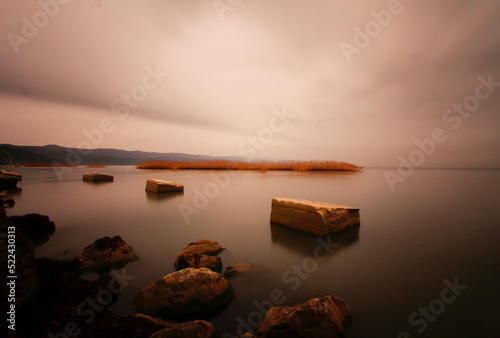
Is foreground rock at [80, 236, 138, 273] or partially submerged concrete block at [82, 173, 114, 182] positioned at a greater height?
foreground rock at [80, 236, 138, 273]

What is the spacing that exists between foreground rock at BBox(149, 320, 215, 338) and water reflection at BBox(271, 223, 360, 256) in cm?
209

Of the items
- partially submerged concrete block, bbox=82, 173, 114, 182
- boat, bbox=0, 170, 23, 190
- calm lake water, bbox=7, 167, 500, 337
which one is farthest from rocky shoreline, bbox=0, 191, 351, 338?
partially submerged concrete block, bbox=82, 173, 114, 182

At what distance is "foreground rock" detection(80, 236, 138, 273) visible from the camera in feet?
8.22

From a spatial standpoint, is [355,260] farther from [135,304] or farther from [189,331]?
[135,304]

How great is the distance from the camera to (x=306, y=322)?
4.64 feet

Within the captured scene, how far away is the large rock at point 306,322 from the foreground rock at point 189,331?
421 millimetres

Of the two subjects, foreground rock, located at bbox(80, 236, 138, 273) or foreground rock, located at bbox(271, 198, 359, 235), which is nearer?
foreground rock, located at bbox(80, 236, 138, 273)

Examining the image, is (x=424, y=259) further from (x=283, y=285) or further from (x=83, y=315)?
(x=83, y=315)

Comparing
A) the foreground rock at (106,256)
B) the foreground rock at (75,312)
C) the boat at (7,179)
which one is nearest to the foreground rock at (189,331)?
the foreground rock at (75,312)

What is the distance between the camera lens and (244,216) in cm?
540

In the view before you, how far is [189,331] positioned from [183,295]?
1.71 feet

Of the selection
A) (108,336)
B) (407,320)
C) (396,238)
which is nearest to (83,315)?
(108,336)

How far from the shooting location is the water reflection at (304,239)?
331 centimetres

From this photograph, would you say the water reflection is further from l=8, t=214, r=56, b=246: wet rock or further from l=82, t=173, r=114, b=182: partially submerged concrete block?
l=82, t=173, r=114, b=182: partially submerged concrete block
